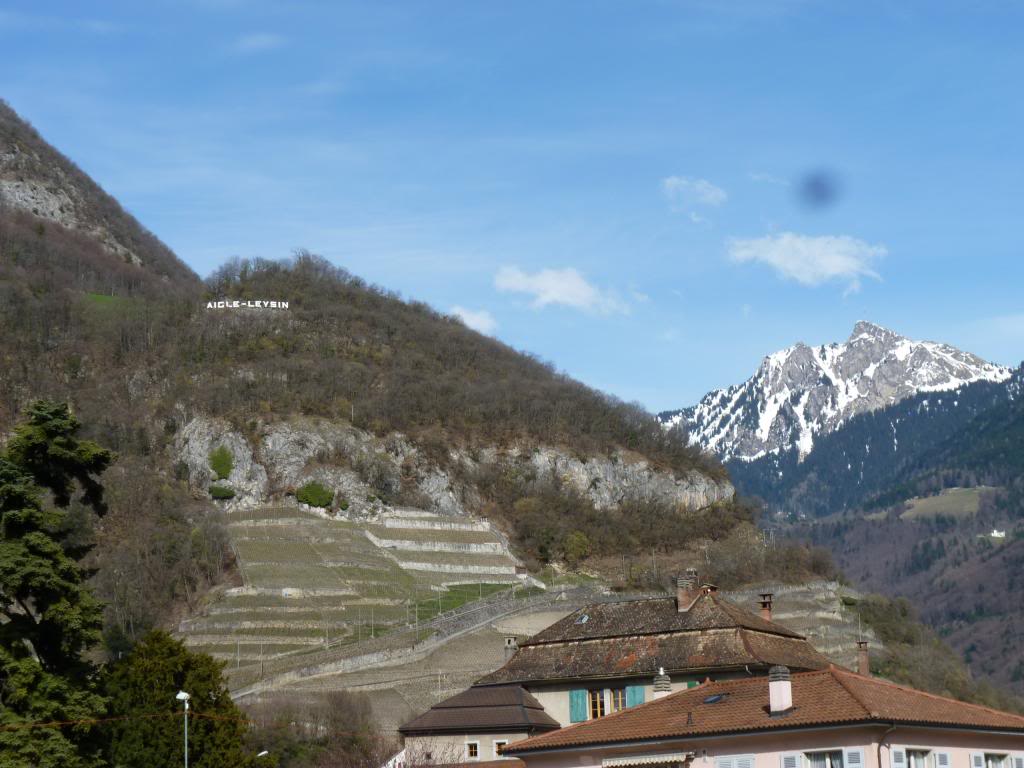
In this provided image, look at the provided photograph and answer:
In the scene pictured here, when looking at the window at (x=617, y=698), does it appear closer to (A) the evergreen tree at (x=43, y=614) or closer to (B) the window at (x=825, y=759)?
(A) the evergreen tree at (x=43, y=614)

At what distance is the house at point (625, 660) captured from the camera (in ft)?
197

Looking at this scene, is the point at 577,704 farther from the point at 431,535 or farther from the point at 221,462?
the point at 221,462

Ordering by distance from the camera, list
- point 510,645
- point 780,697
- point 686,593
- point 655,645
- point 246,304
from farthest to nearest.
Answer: point 246,304
point 510,645
point 686,593
point 655,645
point 780,697

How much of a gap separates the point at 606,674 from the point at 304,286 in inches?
5049

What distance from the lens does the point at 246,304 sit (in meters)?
176

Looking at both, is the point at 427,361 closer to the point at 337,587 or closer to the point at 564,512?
the point at 564,512

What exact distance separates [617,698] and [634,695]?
2.82 feet

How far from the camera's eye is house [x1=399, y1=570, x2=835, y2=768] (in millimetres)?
60031

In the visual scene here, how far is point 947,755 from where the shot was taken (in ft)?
127

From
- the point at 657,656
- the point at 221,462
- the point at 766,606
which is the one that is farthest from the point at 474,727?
the point at 221,462

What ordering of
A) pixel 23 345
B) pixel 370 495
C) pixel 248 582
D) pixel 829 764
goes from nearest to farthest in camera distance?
pixel 829 764 < pixel 248 582 < pixel 370 495 < pixel 23 345

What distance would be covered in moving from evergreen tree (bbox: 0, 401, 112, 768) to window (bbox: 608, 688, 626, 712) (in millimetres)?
19517

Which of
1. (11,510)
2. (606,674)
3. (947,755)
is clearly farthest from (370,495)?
(947,755)

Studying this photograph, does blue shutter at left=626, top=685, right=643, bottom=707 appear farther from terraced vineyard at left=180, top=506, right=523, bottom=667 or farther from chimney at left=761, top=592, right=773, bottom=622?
terraced vineyard at left=180, top=506, right=523, bottom=667
